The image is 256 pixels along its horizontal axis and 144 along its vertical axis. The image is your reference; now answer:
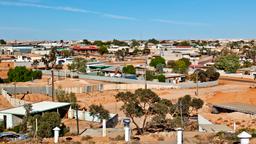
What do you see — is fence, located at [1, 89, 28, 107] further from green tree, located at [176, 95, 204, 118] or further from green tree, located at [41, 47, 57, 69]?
green tree, located at [41, 47, 57, 69]

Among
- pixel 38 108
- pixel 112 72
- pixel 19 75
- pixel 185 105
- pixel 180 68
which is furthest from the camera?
pixel 180 68

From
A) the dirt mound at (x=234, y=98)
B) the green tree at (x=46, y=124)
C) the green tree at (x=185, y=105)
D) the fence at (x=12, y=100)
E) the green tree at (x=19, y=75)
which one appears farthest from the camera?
the green tree at (x=19, y=75)

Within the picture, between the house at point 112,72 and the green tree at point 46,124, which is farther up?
the green tree at point 46,124

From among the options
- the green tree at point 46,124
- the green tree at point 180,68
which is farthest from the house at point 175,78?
the green tree at point 46,124

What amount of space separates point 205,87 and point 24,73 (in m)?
26.2

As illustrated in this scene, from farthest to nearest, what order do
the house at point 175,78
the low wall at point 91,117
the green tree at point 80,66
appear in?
the green tree at point 80,66 < the house at point 175,78 < the low wall at point 91,117

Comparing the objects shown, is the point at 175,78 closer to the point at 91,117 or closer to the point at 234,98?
the point at 234,98

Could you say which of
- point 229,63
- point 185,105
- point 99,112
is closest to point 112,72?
point 229,63

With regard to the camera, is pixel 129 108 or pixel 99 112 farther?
pixel 99 112

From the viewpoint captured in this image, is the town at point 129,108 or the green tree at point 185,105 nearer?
the town at point 129,108

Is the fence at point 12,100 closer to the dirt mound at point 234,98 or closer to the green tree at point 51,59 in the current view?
the dirt mound at point 234,98

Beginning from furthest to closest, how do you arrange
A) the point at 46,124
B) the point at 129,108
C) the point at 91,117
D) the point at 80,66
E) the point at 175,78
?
the point at 80,66
the point at 175,78
the point at 91,117
the point at 129,108
the point at 46,124

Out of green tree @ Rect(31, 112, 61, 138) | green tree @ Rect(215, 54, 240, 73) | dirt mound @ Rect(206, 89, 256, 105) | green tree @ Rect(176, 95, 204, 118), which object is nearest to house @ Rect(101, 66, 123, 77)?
green tree @ Rect(215, 54, 240, 73)

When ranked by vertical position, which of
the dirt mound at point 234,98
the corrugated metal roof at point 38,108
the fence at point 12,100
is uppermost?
the corrugated metal roof at point 38,108
